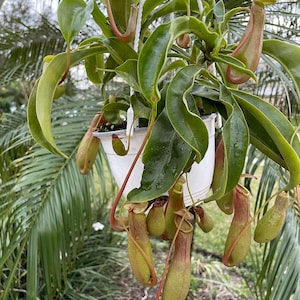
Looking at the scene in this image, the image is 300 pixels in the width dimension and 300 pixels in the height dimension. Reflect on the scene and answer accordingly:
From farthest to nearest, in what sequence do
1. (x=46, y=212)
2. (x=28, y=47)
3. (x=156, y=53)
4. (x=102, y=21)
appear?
(x=28, y=47)
(x=46, y=212)
(x=102, y=21)
(x=156, y=53)

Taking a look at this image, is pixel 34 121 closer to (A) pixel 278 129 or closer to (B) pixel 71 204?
(A) pixel 278 129

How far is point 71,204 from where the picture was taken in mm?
914

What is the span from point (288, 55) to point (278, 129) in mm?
83

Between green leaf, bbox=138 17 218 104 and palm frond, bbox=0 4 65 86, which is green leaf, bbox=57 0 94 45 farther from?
palm frond, bbox=0 4 65 86

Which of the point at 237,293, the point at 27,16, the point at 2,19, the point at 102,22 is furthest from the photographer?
the point at 237,293

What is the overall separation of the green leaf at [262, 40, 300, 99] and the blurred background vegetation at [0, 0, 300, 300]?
0.60 feet

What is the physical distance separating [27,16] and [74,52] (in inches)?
47.8

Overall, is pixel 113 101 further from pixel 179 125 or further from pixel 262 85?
pixel 262 85

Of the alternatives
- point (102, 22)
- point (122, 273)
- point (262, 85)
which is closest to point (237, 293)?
point (122, 273)

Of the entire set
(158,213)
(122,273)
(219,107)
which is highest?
(219,107)

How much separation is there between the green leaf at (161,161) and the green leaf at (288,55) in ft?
0.43

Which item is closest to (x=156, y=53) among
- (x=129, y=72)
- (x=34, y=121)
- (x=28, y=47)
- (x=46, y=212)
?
(x=129, y=72)

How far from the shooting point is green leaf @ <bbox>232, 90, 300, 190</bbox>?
0.36 metres

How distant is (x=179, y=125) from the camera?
35cm
